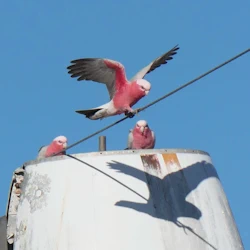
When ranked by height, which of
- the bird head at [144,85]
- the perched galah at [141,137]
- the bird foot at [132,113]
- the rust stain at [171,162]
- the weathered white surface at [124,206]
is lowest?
the weathered white surface at [124,206]

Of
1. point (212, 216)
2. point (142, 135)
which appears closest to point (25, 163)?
point (142, 135)

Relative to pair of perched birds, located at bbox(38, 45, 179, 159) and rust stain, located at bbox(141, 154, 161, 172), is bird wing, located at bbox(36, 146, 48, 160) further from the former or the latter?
rust stain, located at bbox(141, 154, 161, 172)

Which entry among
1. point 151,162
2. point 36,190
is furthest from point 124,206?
point 36,190

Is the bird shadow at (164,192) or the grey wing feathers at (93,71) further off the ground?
the grey wing feathers at (93,71)

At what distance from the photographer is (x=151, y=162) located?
12836 millimetres

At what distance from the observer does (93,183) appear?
41.7ft

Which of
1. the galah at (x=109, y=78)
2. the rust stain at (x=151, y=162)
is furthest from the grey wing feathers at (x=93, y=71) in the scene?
the rust stain at (x=151, y=162)

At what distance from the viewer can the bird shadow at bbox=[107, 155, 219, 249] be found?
12.6m

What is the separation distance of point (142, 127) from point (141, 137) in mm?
129

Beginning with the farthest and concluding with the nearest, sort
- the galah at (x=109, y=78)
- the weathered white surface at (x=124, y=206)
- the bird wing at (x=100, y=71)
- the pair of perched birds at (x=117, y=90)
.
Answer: the bird wing at (x=100, y=71) < the galah at (x=109, y=78) < the pair of perched birds at (x=117, y=90) < the weathered white surface at (x=124, y=206)

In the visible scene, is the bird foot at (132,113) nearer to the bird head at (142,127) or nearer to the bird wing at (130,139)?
the bird head at (142,127)

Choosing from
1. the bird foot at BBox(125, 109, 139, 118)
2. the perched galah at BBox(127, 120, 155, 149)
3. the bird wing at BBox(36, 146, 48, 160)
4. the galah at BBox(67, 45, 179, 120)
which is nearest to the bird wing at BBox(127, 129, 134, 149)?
the perched galah at BBox(127, 120, 155, 149)

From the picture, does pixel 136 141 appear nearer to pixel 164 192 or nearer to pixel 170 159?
pixel 170 159

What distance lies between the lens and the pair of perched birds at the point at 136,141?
13.7 meters
